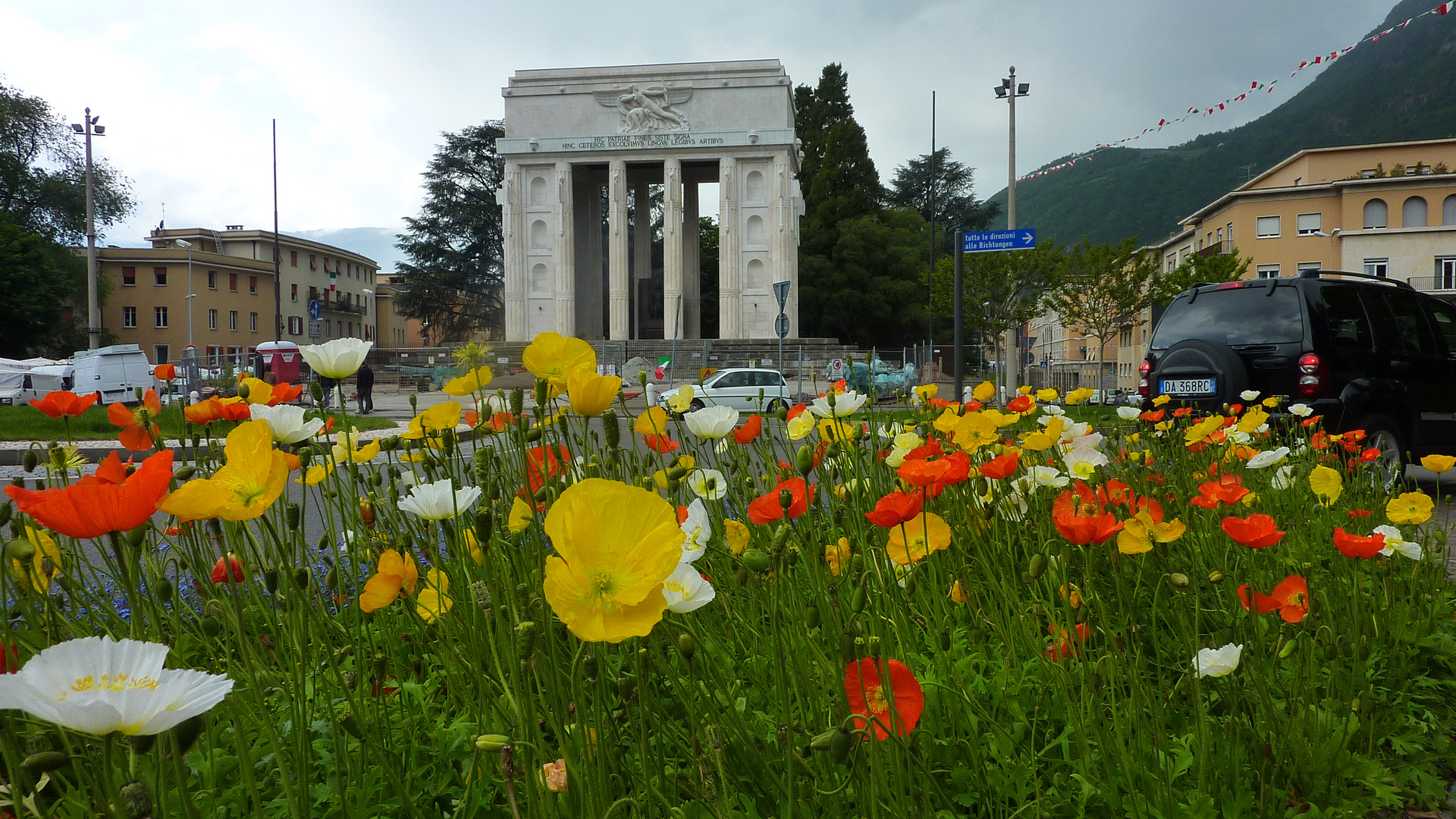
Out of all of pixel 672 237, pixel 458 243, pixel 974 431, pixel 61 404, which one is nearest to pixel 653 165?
pixel 672 237

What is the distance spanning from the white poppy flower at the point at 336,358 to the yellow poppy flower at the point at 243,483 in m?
0.65

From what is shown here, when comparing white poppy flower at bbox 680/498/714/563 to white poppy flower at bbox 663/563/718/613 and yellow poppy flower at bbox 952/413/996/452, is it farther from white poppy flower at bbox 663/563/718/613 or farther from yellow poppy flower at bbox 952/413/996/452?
yellow poppy flower at bbox 952/413/996/452

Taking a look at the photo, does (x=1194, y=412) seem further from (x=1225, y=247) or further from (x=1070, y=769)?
(x=1225, y=247)

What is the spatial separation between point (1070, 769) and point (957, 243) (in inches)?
504

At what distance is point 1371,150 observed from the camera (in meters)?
46.1

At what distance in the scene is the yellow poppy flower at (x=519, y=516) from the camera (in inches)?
64.9

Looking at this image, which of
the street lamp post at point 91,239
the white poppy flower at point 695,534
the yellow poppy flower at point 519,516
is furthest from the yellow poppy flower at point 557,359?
the street lamp post at point 91,239

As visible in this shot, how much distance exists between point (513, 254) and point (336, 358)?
4037cm

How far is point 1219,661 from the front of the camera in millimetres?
1436

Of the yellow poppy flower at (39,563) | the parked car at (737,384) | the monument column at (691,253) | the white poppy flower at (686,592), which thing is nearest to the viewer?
the white poppy flower at (686,592)

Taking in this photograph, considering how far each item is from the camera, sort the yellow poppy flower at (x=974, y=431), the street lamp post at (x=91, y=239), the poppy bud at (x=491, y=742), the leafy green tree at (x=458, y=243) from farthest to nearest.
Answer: the leafy green tree at (x=458, y=243), the street lamp post at (x=91, y=239), the yellow poppy flower at (x=974, y=431), the poppy bud at (x=491, y=742)

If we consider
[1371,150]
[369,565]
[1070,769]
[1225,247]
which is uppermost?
[1371,150]

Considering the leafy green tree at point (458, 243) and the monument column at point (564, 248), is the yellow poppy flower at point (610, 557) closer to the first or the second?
the monument column at point (564, 248)

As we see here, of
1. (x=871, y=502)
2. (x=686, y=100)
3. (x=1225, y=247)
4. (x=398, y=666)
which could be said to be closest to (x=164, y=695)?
(x=398, y=666)
